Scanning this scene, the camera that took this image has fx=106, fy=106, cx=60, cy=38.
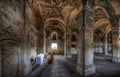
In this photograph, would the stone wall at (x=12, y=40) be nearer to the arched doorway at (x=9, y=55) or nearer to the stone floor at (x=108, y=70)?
A: the arched doorway at (x=9, y=55)

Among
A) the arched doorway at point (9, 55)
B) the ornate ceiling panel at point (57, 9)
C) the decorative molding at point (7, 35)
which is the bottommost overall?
the arched doorway at point (9, 55)

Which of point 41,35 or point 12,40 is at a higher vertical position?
point 41,35

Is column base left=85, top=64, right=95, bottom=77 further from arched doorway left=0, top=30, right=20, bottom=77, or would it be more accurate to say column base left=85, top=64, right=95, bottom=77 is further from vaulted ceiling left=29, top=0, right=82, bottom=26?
vaulted ceiling left=29, top=0, right=82, bottom=26

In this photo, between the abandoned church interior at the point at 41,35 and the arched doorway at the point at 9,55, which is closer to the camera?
the arched doorway at the point at 9,55

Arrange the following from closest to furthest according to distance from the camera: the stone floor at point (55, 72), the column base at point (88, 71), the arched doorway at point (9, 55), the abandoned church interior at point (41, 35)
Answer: the arched doorway at point (9, 55), the abandoned church interior at point (41, 35), the column base at point (88, 71), the stone floor at point (55, 72)

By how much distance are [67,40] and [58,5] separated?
6241mm

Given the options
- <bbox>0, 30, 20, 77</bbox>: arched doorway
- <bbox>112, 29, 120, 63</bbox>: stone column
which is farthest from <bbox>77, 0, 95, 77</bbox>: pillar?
<bbox>112, 29, 120, 63</bbox>: stone column

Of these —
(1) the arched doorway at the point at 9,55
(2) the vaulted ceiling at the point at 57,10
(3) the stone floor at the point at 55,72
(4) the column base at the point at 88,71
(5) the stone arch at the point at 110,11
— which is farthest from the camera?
(2) the vaulted ceiling at the point at 57,10

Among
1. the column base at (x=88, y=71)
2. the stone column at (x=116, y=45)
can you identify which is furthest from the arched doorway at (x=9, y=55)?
the stone column at (x=116, y=45)

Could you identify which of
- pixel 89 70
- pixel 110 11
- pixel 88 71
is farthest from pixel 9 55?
pixel 110 11

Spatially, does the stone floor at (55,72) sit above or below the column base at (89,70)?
below

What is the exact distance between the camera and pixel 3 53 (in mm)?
4652

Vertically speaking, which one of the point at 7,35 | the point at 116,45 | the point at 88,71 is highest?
the point at 7,35

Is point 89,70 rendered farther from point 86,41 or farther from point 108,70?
point 108,70
